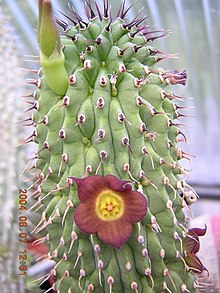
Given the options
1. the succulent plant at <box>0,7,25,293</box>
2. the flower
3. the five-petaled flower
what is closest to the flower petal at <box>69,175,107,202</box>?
the flower

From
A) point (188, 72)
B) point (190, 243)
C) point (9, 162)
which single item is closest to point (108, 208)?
point (190, 243)

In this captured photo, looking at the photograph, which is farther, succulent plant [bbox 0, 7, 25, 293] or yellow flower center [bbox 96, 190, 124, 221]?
succulent plant [bbox 0, 7, 25, 293]

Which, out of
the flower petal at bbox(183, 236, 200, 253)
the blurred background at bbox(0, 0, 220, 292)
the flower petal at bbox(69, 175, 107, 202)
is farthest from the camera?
the blurred background at bbox(0, 0, 220, 292)

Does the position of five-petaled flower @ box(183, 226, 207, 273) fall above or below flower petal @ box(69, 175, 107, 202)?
below

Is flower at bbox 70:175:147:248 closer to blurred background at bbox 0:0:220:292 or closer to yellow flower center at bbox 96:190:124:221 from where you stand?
yellow flower center at bbox 96:190:124:221

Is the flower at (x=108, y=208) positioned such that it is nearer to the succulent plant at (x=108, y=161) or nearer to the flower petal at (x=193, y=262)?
the succulent plant at (x=108, y=161)

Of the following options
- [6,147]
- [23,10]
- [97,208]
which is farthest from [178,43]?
[97,208]

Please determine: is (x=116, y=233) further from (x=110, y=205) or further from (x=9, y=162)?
(x=9, y=162)

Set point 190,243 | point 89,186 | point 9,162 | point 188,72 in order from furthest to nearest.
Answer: point 188,72
point 9,162
point 190,243
point 89,186
